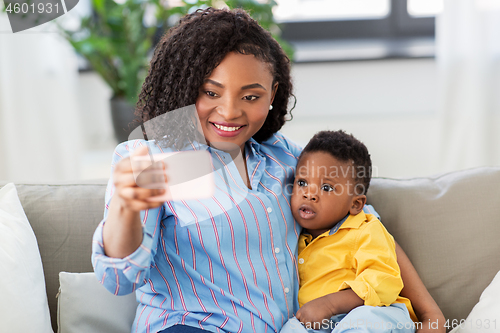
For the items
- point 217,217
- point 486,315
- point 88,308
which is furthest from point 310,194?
point 88,308

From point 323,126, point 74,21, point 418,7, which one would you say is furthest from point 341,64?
point 74,21

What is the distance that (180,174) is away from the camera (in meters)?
0.83

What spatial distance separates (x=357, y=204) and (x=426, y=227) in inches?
9.0

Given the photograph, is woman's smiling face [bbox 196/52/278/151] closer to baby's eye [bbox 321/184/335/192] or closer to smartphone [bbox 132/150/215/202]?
smartphone [bbox 132/150/215/202]

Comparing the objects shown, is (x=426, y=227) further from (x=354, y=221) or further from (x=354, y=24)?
(x=354, y=24)

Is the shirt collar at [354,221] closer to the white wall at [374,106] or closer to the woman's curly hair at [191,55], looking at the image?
the woman's curly hair at [191,55]

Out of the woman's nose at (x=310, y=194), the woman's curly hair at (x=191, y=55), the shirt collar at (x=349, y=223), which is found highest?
the woman's curly hair at (x=191, y=55)

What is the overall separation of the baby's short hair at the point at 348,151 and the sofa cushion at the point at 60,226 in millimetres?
578

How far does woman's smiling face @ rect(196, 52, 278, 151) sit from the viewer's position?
0.97 metres

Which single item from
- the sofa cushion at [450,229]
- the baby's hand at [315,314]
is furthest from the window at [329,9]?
the baby's hand at [315,314]

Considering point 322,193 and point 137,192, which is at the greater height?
point 137,192

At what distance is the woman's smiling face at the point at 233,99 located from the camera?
0.97 meters

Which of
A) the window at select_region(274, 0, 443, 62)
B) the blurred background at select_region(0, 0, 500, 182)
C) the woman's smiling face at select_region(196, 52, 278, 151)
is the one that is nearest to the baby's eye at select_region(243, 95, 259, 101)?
the woman's smiling face at select_region(196, 52, 278, 151)

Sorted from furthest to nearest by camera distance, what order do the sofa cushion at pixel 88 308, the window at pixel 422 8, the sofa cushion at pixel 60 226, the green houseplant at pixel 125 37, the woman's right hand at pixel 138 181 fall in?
the window at pixel 422 8, the green houseplant at pixel 125 37, the sofa cushion at pixel 60 226, the sofa cushion at pixel 88 308, the woman's right hand at pixel 138 181
